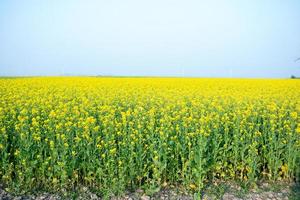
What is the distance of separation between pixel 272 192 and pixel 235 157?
1.01 metres

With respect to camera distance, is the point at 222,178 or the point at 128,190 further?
the point at 222,178

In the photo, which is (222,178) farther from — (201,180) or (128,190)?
(128,190)

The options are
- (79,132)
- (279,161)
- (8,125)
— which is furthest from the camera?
(8,125)

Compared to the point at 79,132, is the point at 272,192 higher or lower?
lower

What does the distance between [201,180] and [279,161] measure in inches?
74.1

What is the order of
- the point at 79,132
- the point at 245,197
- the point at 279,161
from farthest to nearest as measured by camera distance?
the point at 79,132 → the point at 279,161 → the point at 245,197

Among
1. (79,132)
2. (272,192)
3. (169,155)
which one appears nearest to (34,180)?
(79,132)

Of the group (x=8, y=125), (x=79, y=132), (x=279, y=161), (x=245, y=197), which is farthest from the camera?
(x=8, y=125)

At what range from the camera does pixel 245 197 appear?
648 cm

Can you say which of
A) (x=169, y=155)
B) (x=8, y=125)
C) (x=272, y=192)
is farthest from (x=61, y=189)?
(x=272, y=192)

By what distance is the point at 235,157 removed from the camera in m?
7.35

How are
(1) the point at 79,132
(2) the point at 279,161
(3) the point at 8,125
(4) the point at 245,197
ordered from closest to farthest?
1. (4) the point at 245,197
2. (2) the point at 279,161
3. (1) the point at 79,132
4. (3) the point at 8,125

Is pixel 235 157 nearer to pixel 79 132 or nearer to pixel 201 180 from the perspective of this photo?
pixel 201 180

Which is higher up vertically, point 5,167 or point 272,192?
point 5,167
